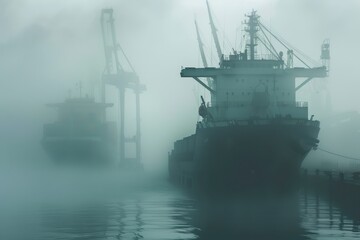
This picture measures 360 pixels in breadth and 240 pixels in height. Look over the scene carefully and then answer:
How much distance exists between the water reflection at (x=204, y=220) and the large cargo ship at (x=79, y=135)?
83.6 metres

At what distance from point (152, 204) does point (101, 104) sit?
95.9 meters

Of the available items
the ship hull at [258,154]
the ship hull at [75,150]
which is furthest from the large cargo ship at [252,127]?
the ship hull at [75,150]

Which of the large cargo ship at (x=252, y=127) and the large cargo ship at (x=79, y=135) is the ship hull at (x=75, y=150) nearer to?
the large cargo ship at (x=79, y=135)

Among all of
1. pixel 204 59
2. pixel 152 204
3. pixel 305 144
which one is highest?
pixel 204 59

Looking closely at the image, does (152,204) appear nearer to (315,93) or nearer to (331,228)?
(331,228)

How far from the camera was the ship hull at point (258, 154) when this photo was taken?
52625 millimetres

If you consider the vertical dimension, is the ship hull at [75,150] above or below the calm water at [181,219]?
above

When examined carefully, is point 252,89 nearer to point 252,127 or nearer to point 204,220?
point 252,127

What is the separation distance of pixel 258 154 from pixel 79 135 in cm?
8477

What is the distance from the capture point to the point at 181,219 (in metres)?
35.8

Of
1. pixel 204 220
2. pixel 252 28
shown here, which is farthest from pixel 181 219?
pixel 252 28

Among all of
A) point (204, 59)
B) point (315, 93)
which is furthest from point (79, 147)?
point (315, 93)

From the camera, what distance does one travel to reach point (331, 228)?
3175 cm

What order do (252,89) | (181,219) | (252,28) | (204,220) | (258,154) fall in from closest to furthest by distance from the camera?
(204,220)
(181,219)
(258,154)
(252,89)
(252,28)
